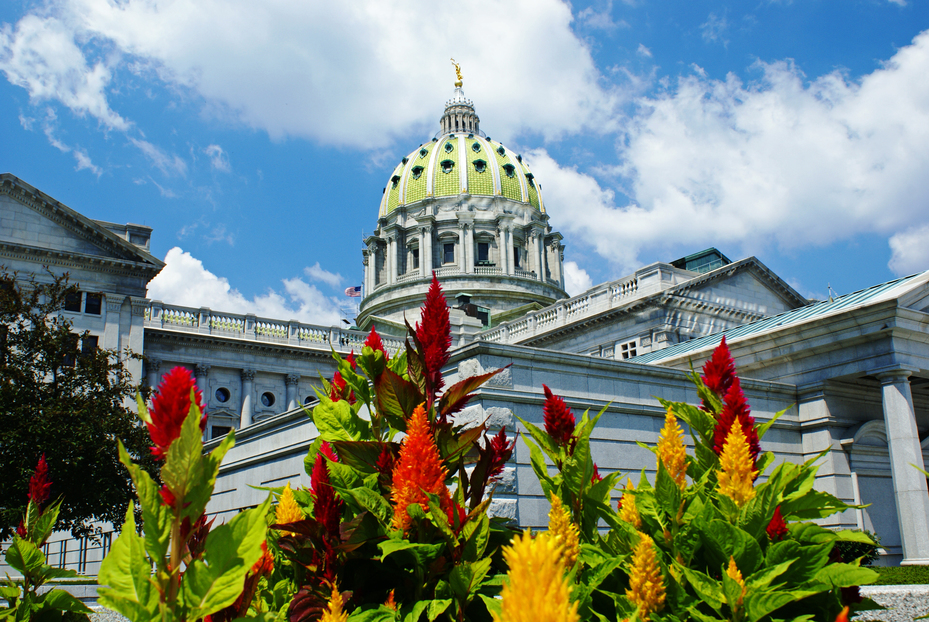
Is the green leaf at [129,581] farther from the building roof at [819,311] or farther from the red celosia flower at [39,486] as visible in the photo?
the building roof at [819,311]

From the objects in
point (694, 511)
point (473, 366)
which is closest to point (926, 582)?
point (473, 366)

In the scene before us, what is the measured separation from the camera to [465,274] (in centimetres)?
7581

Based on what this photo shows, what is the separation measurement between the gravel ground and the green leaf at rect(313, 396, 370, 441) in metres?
6.67

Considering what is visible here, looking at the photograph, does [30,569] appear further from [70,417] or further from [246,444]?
[70,417]

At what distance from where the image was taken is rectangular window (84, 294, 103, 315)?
39781 millimetres

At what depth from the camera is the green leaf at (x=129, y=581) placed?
2.57 meters

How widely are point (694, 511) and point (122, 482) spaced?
772 inches

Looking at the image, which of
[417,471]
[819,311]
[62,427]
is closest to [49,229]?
[62,427]

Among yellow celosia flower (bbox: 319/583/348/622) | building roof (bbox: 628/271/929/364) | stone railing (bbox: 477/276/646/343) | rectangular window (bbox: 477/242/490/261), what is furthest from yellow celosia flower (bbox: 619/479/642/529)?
rectangular window (bbox: 477/242/490/261)

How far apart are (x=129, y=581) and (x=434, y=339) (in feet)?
6.81

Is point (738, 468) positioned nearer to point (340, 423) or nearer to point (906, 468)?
point (340, 423)

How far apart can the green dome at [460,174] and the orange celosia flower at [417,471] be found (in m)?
79.0

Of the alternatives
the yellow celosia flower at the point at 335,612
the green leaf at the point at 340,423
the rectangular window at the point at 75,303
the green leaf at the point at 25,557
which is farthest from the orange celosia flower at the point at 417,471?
the rectangular window at the point at 75,303

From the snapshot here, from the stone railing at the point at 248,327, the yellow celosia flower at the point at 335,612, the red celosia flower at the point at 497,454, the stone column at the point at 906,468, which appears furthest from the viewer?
the stone railing at the point at 248,327
